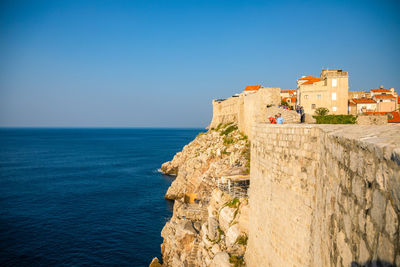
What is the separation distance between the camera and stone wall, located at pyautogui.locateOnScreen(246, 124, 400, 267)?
2.16m

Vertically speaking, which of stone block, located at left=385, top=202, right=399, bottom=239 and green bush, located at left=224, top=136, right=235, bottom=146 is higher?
stone block, located at left=385, top=202, right=399, bottom=239

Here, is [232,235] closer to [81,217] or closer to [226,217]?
[226,217]

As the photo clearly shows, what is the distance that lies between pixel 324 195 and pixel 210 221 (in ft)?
39.8

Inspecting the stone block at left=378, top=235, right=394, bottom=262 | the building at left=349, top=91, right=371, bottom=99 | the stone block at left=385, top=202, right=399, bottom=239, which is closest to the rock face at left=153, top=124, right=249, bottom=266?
the stone block at left=378, top=235, right=394, bottom=262

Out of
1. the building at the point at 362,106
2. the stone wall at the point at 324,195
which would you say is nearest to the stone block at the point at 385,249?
the stone wall at the point at 324,195

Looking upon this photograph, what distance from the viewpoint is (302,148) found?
5.93m

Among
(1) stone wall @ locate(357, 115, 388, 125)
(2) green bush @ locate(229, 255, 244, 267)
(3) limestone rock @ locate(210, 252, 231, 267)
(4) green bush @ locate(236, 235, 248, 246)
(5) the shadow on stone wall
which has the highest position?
(1) stone wall @ locate(357, 115, 388, 125)

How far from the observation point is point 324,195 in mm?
4516

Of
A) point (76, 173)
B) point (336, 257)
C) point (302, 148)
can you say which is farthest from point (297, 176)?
point (76, 173)

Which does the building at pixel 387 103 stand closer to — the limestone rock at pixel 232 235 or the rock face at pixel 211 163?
the rock face at pixel 211 163

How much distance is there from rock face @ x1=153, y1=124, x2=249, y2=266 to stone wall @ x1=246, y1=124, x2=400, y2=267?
76.4 inches

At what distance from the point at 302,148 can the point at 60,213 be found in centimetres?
3256

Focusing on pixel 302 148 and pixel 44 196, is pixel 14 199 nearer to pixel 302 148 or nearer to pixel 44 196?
pixel 44 196

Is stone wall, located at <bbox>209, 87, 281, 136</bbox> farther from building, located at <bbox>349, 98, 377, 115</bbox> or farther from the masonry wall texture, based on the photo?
building, located at <bbox>349, 98, 377, 115</bbox>
